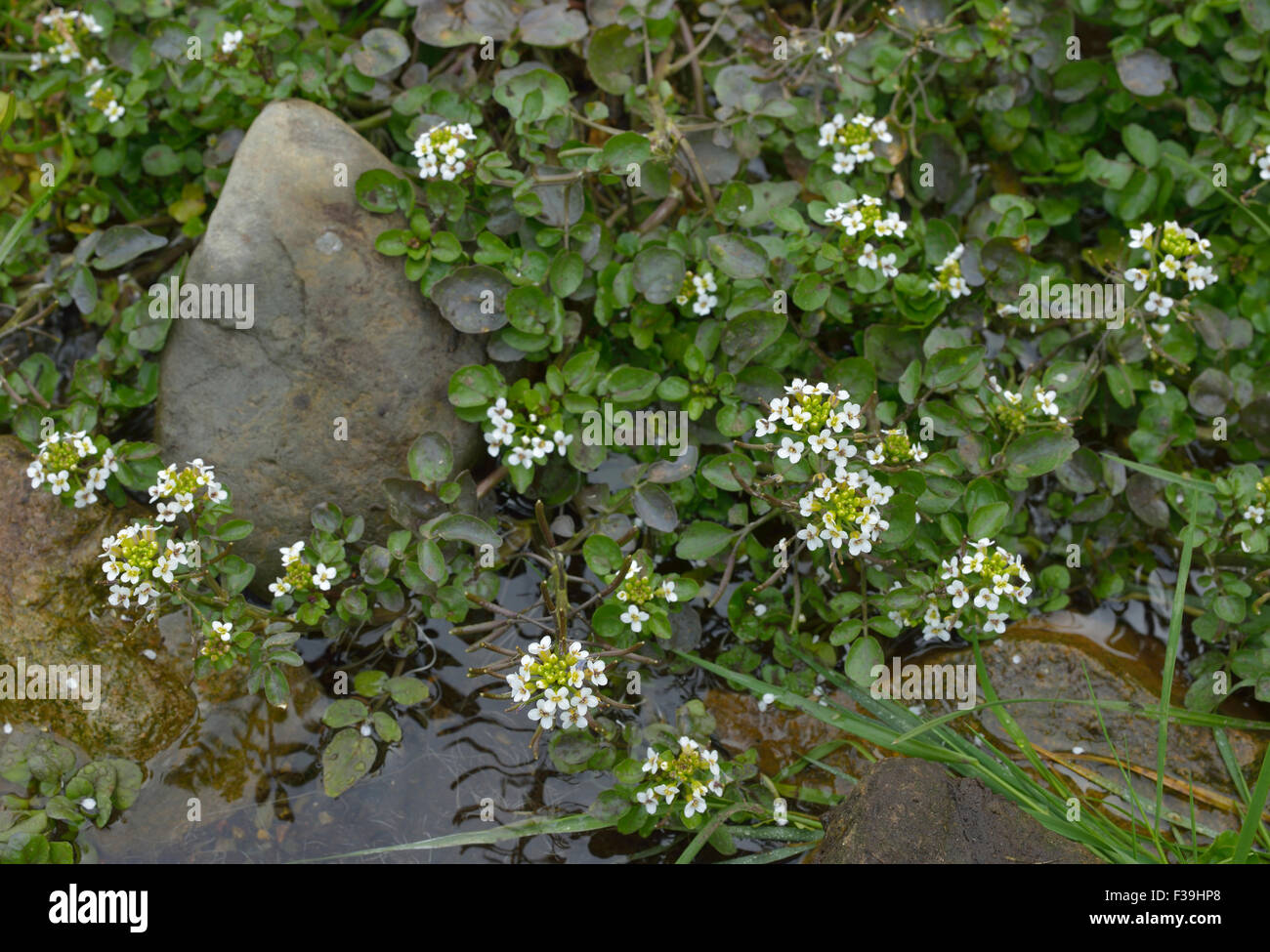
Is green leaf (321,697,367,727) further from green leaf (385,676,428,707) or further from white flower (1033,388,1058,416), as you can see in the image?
white flower (1033,388,1058,416)

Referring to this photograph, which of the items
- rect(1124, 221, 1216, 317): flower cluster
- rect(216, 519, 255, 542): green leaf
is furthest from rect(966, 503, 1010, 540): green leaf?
rect(216, 519, 255, 542): green leaf

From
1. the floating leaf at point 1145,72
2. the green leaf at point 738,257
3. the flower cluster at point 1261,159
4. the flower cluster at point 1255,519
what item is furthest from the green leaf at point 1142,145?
the green leaf at point 738,257

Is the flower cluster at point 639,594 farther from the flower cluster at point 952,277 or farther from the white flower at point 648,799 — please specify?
the flower cluster at point 952,277

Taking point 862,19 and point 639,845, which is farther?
point 862,19

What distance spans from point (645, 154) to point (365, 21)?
1.69 meters

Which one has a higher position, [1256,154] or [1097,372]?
[1256,154]

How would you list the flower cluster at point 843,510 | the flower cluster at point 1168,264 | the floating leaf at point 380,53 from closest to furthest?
Answer: the flower cluster at point 843,510 → the flower cluster at point 1168,264 → the floating leaf at point 380,53

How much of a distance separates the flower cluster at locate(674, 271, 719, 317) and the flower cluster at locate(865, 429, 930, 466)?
851mm

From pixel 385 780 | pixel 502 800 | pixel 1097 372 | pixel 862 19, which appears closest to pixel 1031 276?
pixel 1097 372

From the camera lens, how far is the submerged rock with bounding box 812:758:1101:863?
3129mm

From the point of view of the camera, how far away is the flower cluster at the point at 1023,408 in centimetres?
367

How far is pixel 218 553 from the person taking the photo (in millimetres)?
3543

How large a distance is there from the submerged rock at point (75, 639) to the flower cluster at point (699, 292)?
2.39m

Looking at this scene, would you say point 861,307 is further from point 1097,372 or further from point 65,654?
point 65,654
